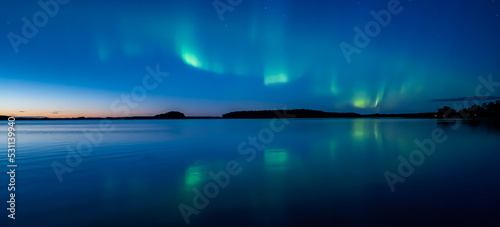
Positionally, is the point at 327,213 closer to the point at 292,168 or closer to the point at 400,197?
the point at 400,197

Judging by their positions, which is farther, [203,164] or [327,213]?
[203,164]

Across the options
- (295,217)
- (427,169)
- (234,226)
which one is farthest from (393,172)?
(234,226)

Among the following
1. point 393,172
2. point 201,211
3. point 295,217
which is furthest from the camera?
point 393,172

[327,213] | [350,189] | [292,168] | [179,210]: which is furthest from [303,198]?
[292,168]

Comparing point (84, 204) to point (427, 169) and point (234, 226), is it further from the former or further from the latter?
point (427, 169)

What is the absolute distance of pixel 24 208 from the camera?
7.95m

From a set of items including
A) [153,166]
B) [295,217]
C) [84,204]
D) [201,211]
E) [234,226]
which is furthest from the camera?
[153,166]

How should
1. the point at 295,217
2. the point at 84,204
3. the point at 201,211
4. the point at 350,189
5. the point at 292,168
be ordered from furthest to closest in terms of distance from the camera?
the point at 292,168
the point at 350,189
the point at 84,204
the point at 201,211
the point at 295,217

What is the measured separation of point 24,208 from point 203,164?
8.65 metres

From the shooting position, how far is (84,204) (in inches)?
A: 321

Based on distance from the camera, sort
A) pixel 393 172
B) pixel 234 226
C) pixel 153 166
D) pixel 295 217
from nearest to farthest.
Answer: pixel 234 226, pixel 295 217, pixel 393 172, pixel 153 166

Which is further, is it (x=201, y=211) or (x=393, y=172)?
(x=393, y=172)

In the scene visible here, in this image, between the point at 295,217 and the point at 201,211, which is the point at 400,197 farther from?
the point at 201,211

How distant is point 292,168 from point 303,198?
5291 millimetres
